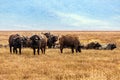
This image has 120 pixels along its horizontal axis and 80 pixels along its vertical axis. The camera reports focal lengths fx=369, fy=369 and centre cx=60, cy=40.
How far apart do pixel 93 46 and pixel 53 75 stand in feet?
86.8

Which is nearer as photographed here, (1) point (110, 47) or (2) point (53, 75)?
(2) point (53, 75)

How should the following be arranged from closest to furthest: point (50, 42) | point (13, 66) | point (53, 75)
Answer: point (53, 75) → point (13, 66) → point (50, 42)

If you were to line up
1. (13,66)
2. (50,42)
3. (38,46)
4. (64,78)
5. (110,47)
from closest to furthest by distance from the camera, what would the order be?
(64,78) < (13,66) < (38,46) < (110,47) < (50,42)

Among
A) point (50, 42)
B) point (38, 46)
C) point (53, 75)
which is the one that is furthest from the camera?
point (50, 42)

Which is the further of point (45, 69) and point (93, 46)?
point (93, 46)

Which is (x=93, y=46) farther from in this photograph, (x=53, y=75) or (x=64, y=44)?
(x=53, y=75)

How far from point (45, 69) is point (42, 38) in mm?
14955

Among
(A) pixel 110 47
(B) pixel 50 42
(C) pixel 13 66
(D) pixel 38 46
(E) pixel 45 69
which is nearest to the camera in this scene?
(E) pixel 45 69

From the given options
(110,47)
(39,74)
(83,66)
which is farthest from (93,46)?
(39,74)

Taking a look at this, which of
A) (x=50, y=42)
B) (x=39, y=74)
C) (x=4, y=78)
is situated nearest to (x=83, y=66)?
(x=39, y=74)

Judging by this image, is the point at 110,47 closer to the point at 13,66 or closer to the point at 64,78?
the point at 13,66

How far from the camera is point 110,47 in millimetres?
43469

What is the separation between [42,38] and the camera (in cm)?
3631

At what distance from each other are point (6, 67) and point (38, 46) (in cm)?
1248
